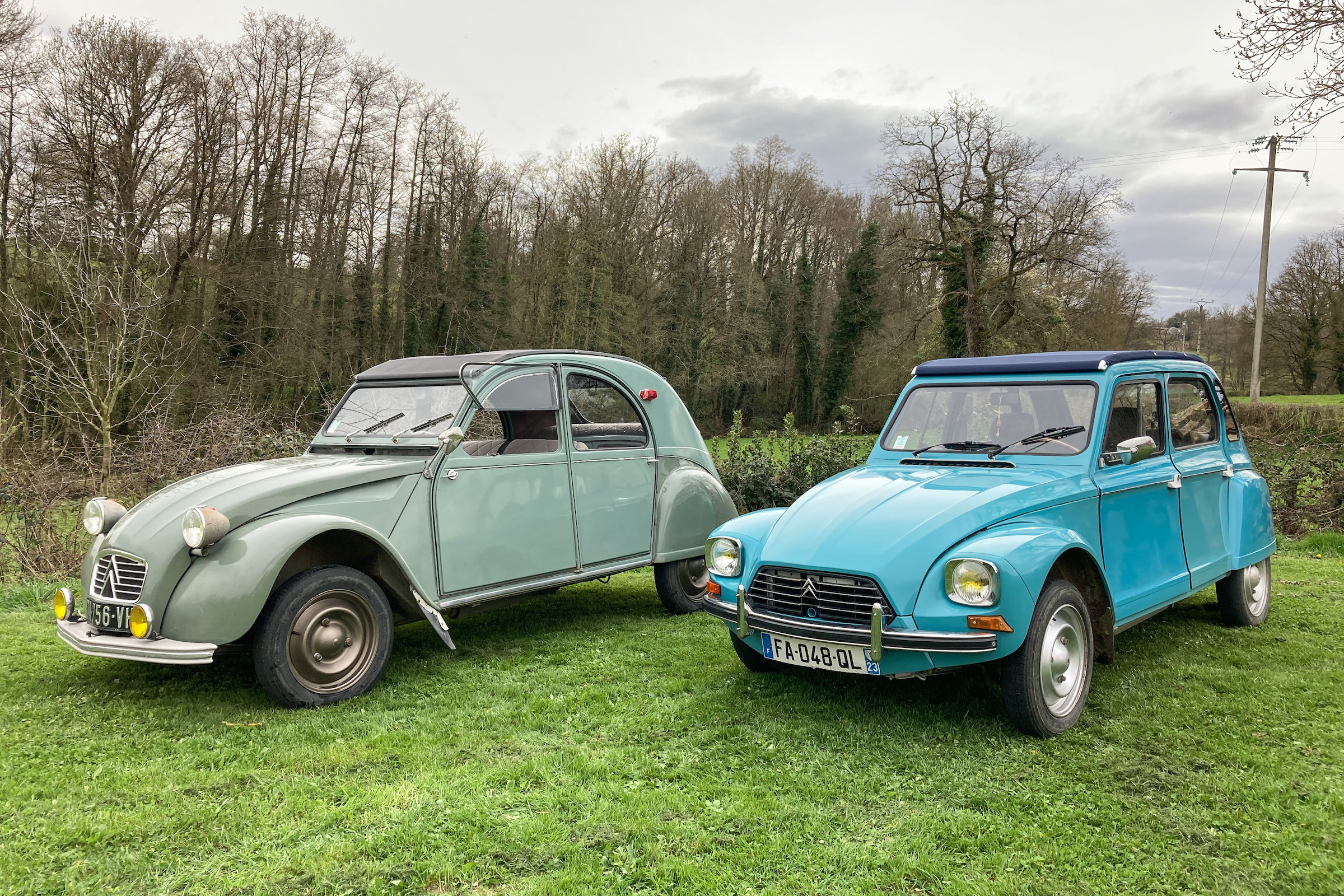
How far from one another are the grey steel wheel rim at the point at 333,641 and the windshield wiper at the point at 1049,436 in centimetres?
393

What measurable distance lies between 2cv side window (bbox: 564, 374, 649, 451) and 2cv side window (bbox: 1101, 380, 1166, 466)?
351 cm

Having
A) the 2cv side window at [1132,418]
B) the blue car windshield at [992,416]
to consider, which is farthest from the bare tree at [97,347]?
the 2cv side window at [1132,418]

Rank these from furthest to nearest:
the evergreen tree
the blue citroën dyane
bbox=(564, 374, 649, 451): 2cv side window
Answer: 1. the evergreen tree
2. bbox=(564, 374, 649, 451): 2cv side window
3. the blue citroën dyane

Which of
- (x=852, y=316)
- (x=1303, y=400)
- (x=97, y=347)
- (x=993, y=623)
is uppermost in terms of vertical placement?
(x=852, y=316)

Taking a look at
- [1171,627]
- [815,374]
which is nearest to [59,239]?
[1171,627]

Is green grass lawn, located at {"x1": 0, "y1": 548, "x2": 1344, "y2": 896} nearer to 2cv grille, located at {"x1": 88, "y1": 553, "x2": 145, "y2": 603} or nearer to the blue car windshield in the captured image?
2cv grille, located at {"x1": 88, "y1": 553, "x2": 145, "y2": 603}

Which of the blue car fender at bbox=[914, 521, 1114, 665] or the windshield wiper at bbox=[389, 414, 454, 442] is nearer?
the blue car fender at bbox=[914, 521, 1114, 665]

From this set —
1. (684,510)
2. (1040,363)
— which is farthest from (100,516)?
(1040,363)

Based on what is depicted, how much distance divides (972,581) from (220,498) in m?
4.11

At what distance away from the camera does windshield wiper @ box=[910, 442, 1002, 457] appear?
17.6 feet

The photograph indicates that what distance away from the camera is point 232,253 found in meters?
25.2

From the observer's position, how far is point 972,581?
4.10 m

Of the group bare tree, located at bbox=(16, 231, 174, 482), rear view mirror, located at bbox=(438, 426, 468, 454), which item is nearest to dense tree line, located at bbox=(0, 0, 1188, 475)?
bare tree, located at bbox=(16, 231, 174, 482)

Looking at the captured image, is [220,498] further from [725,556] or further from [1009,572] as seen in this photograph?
[1009,572]
